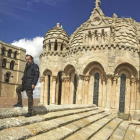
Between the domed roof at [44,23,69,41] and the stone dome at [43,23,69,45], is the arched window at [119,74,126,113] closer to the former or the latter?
the stone dome at [43,23,69,45]

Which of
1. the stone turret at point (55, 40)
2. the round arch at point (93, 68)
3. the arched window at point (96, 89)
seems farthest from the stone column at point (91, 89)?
the stone turret at point (55, 40)

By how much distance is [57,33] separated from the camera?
21.5 metres

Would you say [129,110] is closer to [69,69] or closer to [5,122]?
[69,69]

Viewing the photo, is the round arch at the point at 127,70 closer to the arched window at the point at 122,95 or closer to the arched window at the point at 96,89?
the arched window at the point at 122,95

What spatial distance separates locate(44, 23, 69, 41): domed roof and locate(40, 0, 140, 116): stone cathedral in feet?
8.52

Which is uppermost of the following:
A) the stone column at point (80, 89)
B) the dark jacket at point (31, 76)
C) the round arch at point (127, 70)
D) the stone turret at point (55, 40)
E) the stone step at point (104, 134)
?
the stone turret at point (55, 40)

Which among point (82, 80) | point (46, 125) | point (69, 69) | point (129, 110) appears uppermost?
point (69, 69)

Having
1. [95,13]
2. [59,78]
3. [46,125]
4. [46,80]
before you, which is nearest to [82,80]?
[59,78]

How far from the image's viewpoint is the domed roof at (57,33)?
2138cm

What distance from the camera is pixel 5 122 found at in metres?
3.84

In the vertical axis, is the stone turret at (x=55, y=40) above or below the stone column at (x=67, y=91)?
above

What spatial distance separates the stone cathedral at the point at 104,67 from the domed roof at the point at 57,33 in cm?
260

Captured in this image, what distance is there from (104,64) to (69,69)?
486cm

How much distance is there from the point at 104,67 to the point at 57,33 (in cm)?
886
